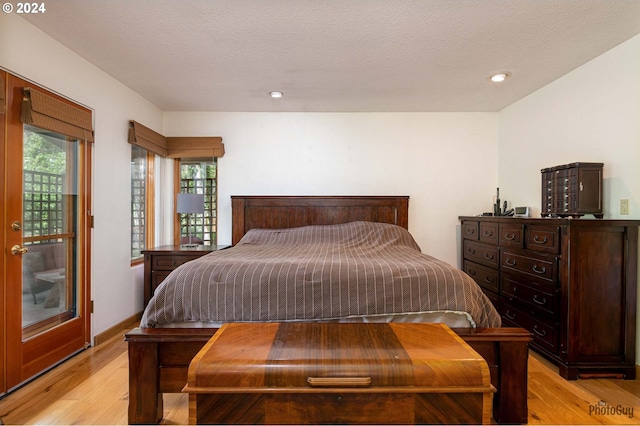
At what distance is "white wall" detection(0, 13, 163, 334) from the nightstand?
203 millimetres

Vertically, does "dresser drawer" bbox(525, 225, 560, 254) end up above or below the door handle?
above

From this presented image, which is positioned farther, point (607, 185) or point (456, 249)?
point (456, 249)

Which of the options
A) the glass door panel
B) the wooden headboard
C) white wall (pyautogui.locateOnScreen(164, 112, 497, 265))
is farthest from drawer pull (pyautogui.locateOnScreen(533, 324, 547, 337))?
the glass door panel

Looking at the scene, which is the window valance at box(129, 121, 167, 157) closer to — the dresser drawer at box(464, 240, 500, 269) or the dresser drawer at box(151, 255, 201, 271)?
the dresser drawer at box(151, 255, 201, 271)

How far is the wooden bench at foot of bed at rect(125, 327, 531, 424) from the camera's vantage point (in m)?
1.61

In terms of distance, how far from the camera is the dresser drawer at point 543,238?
228 centimetres

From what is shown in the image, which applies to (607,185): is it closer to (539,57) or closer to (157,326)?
(539,57)

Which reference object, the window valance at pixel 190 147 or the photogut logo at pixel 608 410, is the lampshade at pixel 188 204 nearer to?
the window valance at pixel 190 147

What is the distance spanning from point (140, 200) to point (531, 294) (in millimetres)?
3751

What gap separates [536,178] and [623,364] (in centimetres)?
166

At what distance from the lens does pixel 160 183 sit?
3803mm

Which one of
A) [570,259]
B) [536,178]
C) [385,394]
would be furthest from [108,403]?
[536,178]

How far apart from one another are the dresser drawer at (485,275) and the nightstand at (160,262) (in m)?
2.67

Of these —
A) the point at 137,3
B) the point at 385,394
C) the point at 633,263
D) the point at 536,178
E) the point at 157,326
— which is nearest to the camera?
the point at 385,394
